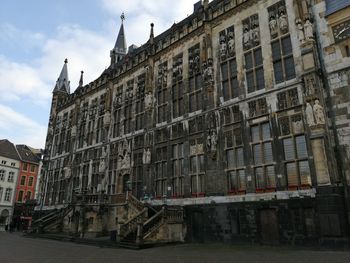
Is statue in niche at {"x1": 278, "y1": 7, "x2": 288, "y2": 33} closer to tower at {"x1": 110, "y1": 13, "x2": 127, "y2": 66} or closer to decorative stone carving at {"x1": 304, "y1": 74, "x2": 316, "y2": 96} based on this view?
decorative stone carving at {"x1": 304, "y1": 74, "x2": 316, "y2": 96}

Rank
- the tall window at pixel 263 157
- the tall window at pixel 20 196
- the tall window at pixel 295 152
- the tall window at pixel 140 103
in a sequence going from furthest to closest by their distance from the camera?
the tall window at pixel 20 196
the tall window at pixel 140 103
the tall window at pixel 263 157
the tall window at pixel 295 152

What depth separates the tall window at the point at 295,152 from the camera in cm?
1427

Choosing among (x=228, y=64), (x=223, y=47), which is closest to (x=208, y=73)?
(x=228, y=64)

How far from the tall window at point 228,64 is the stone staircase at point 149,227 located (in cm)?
828

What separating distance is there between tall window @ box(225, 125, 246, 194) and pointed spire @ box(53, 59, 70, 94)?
96.4 ft

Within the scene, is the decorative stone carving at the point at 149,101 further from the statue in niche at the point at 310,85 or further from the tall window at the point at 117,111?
the statue in niche at the point at 310,85

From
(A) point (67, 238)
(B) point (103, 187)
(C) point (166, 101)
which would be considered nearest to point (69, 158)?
(B) point (103, 187)

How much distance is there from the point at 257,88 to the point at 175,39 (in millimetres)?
9513

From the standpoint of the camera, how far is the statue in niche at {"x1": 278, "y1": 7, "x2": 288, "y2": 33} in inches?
664

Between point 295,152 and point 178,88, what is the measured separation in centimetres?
1062

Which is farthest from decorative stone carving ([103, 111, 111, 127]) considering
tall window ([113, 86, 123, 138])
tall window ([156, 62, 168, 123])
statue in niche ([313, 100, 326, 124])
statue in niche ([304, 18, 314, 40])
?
statue in niche ([313, 100, 326, 124])

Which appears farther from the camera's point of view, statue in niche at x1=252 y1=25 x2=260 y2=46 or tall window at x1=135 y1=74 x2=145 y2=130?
tall window at x1=135 y1=74 x2=145 y2=130

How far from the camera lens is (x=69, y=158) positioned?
31.7 m

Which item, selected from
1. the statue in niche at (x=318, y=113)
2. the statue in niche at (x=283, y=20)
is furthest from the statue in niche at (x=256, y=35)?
the statue in niche at (x=318, y=113)
